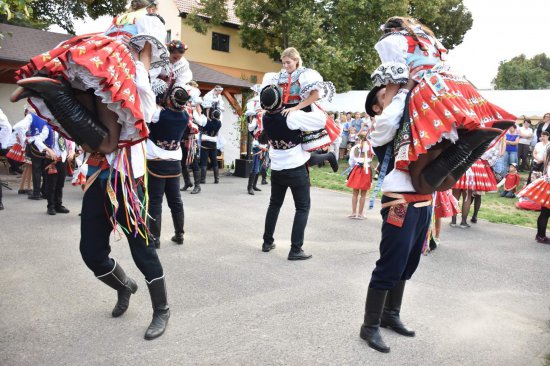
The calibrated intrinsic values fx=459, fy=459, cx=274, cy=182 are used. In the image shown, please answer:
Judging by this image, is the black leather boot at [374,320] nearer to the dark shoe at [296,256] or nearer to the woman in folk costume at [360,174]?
the dark shoe at [296,256]

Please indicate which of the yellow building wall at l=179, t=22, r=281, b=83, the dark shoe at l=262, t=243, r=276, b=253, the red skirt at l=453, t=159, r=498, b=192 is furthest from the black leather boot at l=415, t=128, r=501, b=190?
the yellow building wall at l=179, t=22, r=281, b=83

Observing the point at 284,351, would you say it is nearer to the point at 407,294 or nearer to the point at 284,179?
the point at 407,294

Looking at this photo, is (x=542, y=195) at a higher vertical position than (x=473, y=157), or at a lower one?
lower

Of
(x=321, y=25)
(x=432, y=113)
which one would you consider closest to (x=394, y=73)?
(x=432, y=113)

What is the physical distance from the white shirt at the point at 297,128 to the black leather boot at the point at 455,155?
2.20m

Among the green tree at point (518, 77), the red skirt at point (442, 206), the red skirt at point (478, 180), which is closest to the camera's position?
the red skirt at point (442, 206)

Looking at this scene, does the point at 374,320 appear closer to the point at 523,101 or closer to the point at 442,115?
the point at 442,115

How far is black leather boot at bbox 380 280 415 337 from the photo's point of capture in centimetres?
347

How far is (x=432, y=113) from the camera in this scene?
2.72 meters

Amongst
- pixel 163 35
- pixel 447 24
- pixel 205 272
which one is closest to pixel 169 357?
pixel 205 272

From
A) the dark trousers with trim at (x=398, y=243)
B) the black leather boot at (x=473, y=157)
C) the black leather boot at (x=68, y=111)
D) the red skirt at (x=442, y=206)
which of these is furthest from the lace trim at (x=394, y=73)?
the red skirt at (x=442, y=206)

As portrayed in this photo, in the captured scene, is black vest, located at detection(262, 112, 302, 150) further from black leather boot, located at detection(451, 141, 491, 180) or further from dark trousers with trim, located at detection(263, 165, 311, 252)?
black leather boot, located at detection(451, 141, 491, 180)

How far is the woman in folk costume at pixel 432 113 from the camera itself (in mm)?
2668

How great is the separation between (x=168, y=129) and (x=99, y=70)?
2516mm
